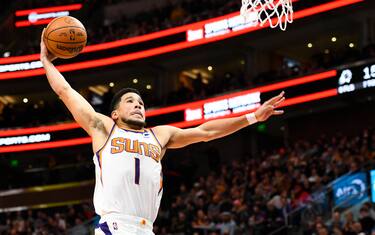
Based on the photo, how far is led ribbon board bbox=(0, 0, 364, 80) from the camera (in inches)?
998

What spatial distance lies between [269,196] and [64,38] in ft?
38.8

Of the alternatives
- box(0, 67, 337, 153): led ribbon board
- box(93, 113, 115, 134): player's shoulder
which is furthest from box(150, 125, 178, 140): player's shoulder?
box(0, 67, 337, 153): led ribbon board

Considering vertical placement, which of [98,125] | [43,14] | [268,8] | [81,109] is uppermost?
[43,14]

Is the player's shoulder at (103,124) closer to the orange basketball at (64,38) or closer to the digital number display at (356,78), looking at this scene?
the orange basketball at (64,38)

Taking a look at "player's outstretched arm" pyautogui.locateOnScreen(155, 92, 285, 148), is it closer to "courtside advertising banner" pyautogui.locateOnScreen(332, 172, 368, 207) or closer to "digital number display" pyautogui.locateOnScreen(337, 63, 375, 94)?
"courtside advertising banner" pyautogui.locateOnScreen(332, 172, 368, 207)

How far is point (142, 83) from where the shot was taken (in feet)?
106

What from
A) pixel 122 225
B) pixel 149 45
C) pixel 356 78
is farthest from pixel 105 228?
pixel 149 45

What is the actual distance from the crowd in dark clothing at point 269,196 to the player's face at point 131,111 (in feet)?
27.1

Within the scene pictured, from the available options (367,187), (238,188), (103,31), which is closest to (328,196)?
(367,187)

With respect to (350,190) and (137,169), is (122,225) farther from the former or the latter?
(350,190)

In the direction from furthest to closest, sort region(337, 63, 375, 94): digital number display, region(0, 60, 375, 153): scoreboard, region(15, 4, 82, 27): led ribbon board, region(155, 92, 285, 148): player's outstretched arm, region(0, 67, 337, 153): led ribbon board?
region(15, 4, 82, 27): led ribbon board < region(0, 67, 337, 153): led ribbon board < region(0, 60, 375, 153): scoreboard < region(337, 63, 375, 94): digital number display < region(155, 92, 285, 148): player's outstretched arm

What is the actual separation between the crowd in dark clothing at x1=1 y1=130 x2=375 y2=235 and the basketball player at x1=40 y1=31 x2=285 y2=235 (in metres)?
8.20

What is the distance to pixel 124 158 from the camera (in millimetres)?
6188

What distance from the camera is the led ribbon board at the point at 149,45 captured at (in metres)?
25.4
